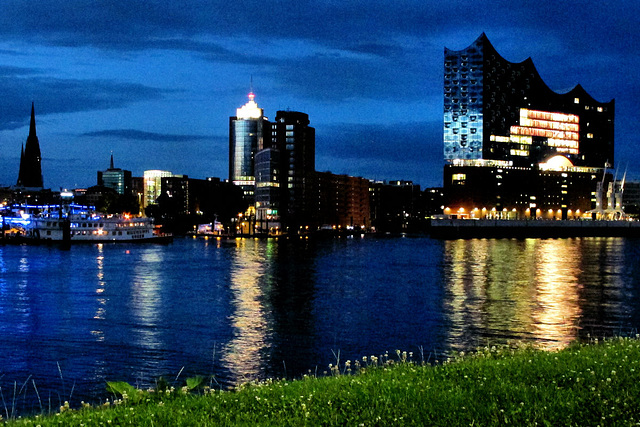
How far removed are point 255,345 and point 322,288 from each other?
113 ft

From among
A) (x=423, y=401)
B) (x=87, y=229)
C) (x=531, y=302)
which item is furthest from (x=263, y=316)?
(x=87, y=229)

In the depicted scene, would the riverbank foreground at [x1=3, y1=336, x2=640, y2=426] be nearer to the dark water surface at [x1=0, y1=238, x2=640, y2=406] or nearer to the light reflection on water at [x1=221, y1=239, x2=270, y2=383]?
the dark water surface at [x1=0, y1=238, x2=640, y2=406]

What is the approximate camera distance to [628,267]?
339 ft

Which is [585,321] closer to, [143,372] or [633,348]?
[633,348]

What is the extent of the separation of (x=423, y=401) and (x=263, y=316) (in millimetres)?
37643

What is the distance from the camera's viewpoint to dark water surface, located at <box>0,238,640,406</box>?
114 ft

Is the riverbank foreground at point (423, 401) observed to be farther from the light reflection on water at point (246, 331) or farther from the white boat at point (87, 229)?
the white boat at point (87, 229)

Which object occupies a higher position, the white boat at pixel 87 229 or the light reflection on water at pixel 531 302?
the white boat at pixel 87 229

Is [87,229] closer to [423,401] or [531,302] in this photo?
[531,302]

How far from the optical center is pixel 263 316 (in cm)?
5200

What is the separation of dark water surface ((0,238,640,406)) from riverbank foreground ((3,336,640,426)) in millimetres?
10798

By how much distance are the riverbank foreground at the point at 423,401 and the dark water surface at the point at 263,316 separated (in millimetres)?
10798

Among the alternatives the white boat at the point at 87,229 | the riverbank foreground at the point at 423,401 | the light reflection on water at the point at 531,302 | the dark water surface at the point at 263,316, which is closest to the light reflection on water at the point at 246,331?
the dark water surface at the point at 263,316

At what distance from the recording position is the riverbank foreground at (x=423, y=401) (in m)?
13.9
